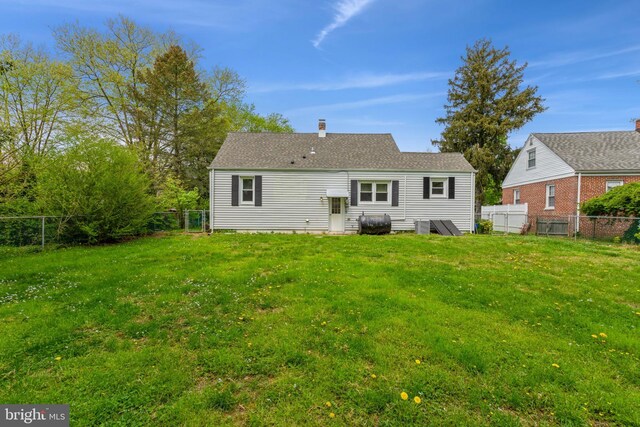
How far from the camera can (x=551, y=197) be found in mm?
17844

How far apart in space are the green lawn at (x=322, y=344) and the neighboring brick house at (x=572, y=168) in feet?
39.1

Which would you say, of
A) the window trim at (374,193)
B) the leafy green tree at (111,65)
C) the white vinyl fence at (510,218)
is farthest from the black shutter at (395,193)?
the leafy green tree at (111,65)

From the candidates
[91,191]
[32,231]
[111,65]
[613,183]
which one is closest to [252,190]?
[91,191]

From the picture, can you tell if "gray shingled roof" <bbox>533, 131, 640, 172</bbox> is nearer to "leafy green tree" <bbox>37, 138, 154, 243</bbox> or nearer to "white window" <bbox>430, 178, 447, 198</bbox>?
"white window" <bbox>430, 178, 447, 198</bbox>

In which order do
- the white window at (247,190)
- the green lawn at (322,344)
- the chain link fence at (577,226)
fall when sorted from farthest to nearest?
the white window at (247,190) < the chain link fence at (577,226) < the green lawn at (322,344)

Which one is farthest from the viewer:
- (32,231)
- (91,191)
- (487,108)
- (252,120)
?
(252,120)

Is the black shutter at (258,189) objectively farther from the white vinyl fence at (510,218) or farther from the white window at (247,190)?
the white vinyl fence at (510,218)

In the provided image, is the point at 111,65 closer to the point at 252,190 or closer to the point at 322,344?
the point at 252,190

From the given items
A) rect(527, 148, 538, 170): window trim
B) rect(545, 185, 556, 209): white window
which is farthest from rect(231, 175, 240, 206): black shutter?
rect(527, 148, 538, 170): window trim

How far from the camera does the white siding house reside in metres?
14.3

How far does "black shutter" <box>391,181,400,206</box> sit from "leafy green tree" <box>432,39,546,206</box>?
1524 centimetres

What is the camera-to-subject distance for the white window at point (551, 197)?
57.6ft

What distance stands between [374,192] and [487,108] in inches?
762

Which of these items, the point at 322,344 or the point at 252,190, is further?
the point at 252,190
